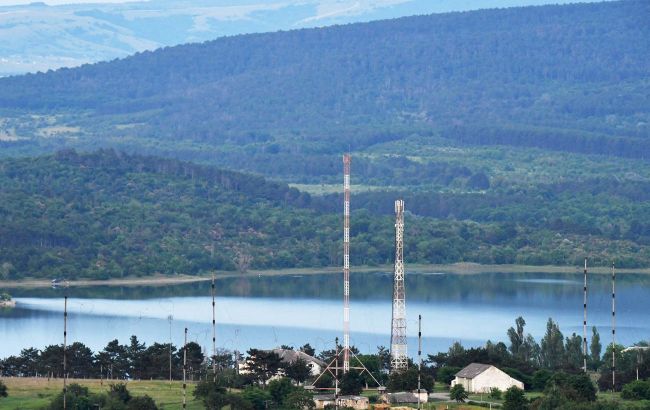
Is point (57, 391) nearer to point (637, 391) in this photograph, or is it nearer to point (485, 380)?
point (485, 380)

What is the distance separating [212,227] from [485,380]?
80.6 m

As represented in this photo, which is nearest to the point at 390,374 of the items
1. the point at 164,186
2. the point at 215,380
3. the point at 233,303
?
the point at 215,380

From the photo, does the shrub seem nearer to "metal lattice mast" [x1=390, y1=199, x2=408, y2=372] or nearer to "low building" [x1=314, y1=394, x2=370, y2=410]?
"metal lattice mast" [x1=390, y1=199, x2=408, y2=372]

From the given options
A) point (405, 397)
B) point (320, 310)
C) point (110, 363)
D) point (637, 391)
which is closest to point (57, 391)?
point (110, 363)

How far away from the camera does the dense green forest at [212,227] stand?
121 meters

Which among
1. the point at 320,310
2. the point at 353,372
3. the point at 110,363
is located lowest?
the point at 353,372

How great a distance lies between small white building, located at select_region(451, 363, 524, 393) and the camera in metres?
56.0

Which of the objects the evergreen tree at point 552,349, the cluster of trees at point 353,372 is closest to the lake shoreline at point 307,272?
the cluster of trees at point 353,372

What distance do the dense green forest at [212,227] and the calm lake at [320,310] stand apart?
273 inches

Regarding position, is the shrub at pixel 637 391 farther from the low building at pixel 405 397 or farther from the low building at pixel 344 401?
the low building at pixel 344 401

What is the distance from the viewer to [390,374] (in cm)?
5650

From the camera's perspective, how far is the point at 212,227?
5349 inches

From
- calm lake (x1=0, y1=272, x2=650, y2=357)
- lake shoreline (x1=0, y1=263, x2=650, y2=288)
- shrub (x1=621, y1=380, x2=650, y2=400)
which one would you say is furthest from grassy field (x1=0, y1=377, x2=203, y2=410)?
lake shoreline (x1=0, y1=263, x2=650, y2=288)

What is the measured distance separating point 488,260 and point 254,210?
2332 cm
